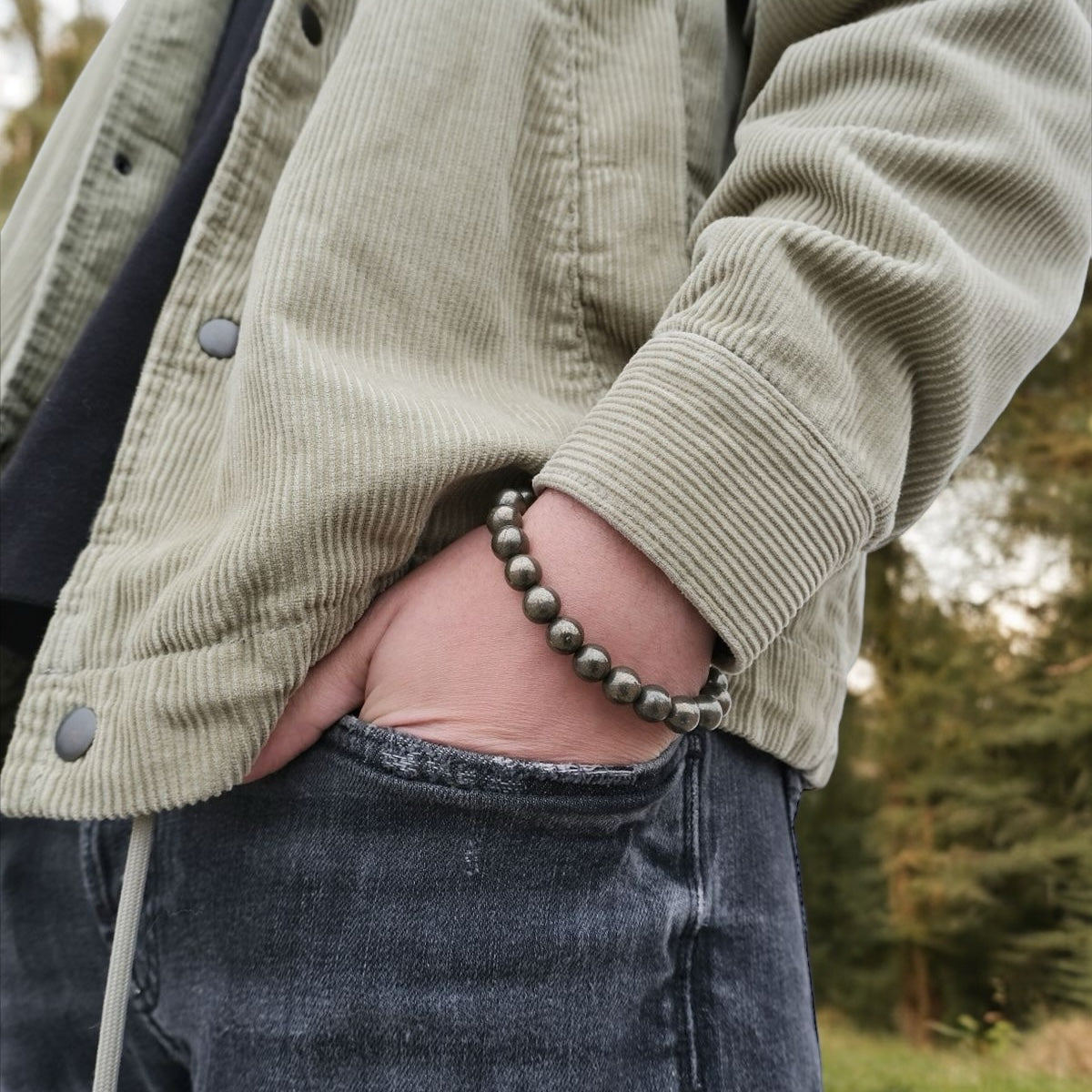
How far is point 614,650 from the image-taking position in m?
0.67

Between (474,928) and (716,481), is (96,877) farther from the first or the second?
(716,481)

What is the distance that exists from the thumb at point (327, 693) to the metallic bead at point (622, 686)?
7.5 inches

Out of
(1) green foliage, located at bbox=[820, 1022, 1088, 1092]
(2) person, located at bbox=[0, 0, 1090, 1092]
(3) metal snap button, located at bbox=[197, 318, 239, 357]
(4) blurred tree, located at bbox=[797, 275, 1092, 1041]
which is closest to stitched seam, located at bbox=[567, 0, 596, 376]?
(2) person, located at bbox=[0, 0, 1090, 1092]

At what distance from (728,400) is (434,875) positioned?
0.41m

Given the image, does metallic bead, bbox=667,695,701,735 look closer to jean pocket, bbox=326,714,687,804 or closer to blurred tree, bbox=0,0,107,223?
jean pocket, bbox=326,714,687,804

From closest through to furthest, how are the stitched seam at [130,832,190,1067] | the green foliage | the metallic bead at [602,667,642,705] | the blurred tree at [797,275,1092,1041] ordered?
1. the metallic bead at [602,667,642,705]
2. the stitched seam at [130,832,190,1067]
3. the green foliage
4. the blurred tree at [797,275,1092,1041]

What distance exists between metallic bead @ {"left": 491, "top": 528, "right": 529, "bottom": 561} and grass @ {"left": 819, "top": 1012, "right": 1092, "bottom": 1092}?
4033 millimetres

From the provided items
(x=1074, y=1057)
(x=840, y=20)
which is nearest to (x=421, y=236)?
(x=840, y=20)

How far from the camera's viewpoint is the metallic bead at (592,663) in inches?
25.7

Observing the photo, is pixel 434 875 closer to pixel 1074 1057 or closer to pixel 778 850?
pixel 778 850

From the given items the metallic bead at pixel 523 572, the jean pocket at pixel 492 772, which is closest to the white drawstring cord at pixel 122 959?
the jean pocket at pixel 492 772

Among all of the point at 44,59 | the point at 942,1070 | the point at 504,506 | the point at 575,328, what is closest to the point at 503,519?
the point at 504,506

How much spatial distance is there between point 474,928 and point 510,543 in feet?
0.93

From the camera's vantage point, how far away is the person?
2.21 ft
